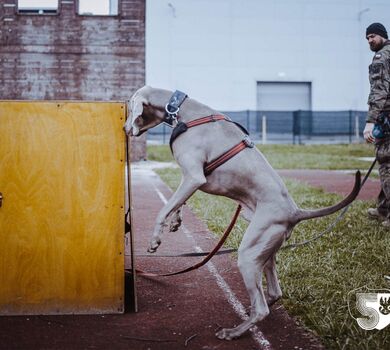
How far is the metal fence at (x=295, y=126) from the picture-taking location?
96.0 ft

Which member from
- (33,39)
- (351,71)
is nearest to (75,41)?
(33,39)

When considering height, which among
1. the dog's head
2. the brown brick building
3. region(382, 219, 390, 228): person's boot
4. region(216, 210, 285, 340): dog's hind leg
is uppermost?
the brown brick building

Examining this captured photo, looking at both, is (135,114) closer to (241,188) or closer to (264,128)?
(241,188)

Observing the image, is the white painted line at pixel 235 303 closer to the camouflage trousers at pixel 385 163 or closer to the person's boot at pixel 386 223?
the person's boot at pixel 386 223

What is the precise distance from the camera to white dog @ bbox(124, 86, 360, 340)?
3426 mm

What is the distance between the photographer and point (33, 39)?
18.4 m

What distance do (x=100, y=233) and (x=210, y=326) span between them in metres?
0.95

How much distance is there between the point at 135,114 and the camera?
367 cm

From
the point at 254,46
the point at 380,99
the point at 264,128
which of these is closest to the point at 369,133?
the point at 380,99

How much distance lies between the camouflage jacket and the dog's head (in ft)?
11.1

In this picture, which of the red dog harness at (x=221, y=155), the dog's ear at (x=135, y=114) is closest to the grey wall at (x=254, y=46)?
the dog's ear at (x=135, y=114)

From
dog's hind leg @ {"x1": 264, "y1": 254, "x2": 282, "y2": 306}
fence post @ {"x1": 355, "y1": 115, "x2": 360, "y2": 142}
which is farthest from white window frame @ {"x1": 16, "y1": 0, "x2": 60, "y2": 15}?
fence post @ {"x1": 355, "y1": 115, "x2": 360, "y2": 142}

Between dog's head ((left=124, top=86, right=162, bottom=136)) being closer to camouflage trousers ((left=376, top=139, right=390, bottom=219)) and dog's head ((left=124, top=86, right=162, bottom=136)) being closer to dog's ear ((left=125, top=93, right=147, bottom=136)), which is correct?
dog's ear ((left=125, top=93, right=147, bottom=136))

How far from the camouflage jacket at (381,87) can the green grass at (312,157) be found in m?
10.4
